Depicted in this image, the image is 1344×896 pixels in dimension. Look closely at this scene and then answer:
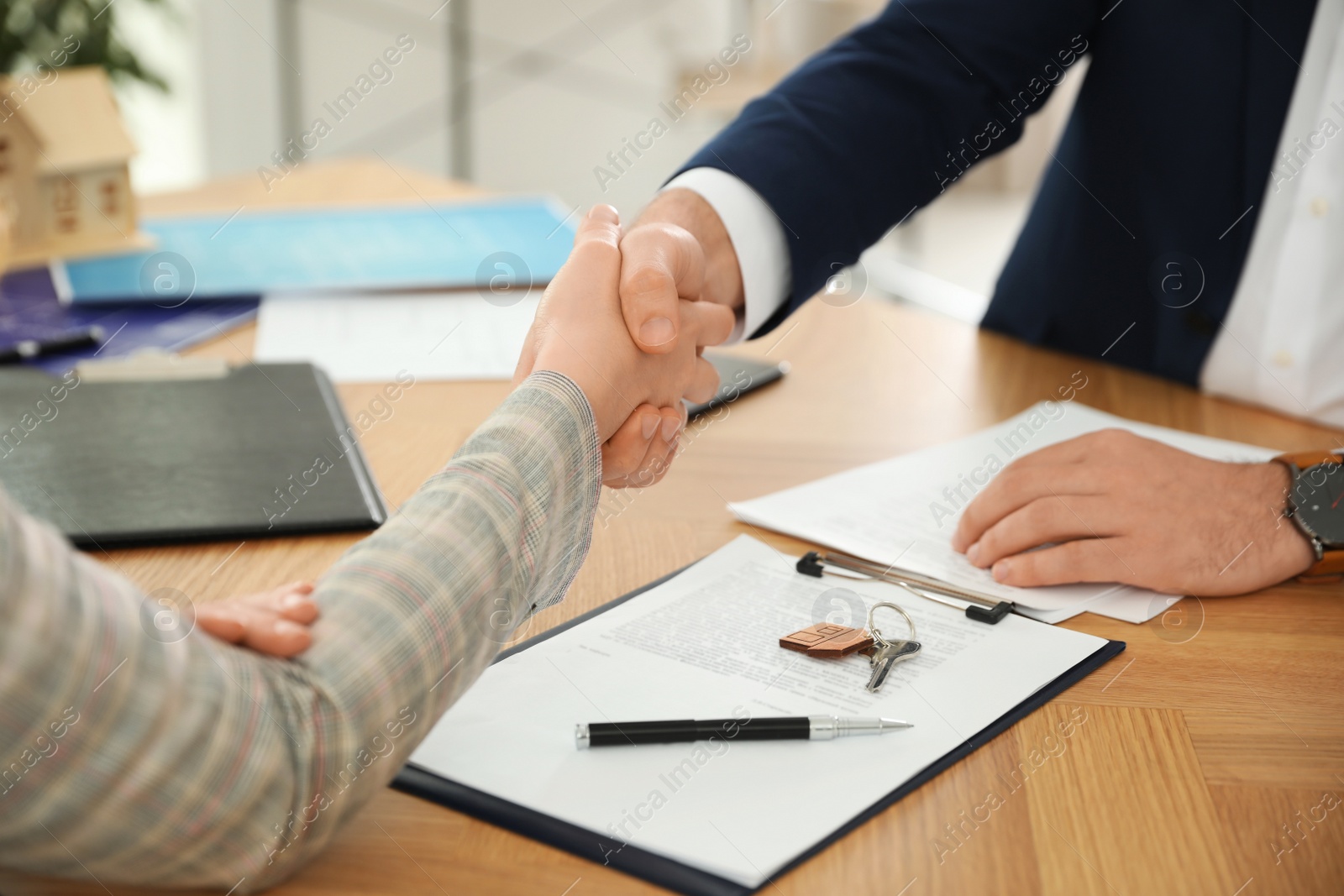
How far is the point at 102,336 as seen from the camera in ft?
4.33

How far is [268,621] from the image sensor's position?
498 mm

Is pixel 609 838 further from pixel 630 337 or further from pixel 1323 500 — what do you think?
pixel 1323 500

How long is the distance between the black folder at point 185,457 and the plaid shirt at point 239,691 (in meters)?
0.33

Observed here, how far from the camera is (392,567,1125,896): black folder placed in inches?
→ 19.5

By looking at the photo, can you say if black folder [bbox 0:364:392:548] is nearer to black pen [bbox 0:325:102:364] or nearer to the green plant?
black pen [bbox 0:325:102:364]

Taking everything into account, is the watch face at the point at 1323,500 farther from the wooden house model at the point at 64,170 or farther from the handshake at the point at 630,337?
the wooden house model at the point at 64,170

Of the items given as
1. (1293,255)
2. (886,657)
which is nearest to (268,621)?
(886,657)

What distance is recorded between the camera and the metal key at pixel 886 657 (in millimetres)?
647

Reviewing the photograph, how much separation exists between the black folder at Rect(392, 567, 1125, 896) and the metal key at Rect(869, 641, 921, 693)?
7 centimetres

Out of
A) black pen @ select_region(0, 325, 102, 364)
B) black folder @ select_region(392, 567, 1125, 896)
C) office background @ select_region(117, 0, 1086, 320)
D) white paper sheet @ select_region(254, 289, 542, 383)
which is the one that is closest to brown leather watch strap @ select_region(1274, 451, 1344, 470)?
black folder @ select_region(392, 567, 1125, 896)

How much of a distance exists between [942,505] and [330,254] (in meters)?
1.05

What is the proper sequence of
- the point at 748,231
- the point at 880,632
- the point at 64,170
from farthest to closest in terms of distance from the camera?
1. the point at 64,170
2. the point at 748,231
3. the point at 880,632

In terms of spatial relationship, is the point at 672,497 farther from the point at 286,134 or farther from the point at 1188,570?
the point at 286,134

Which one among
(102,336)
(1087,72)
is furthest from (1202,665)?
(102,336)
